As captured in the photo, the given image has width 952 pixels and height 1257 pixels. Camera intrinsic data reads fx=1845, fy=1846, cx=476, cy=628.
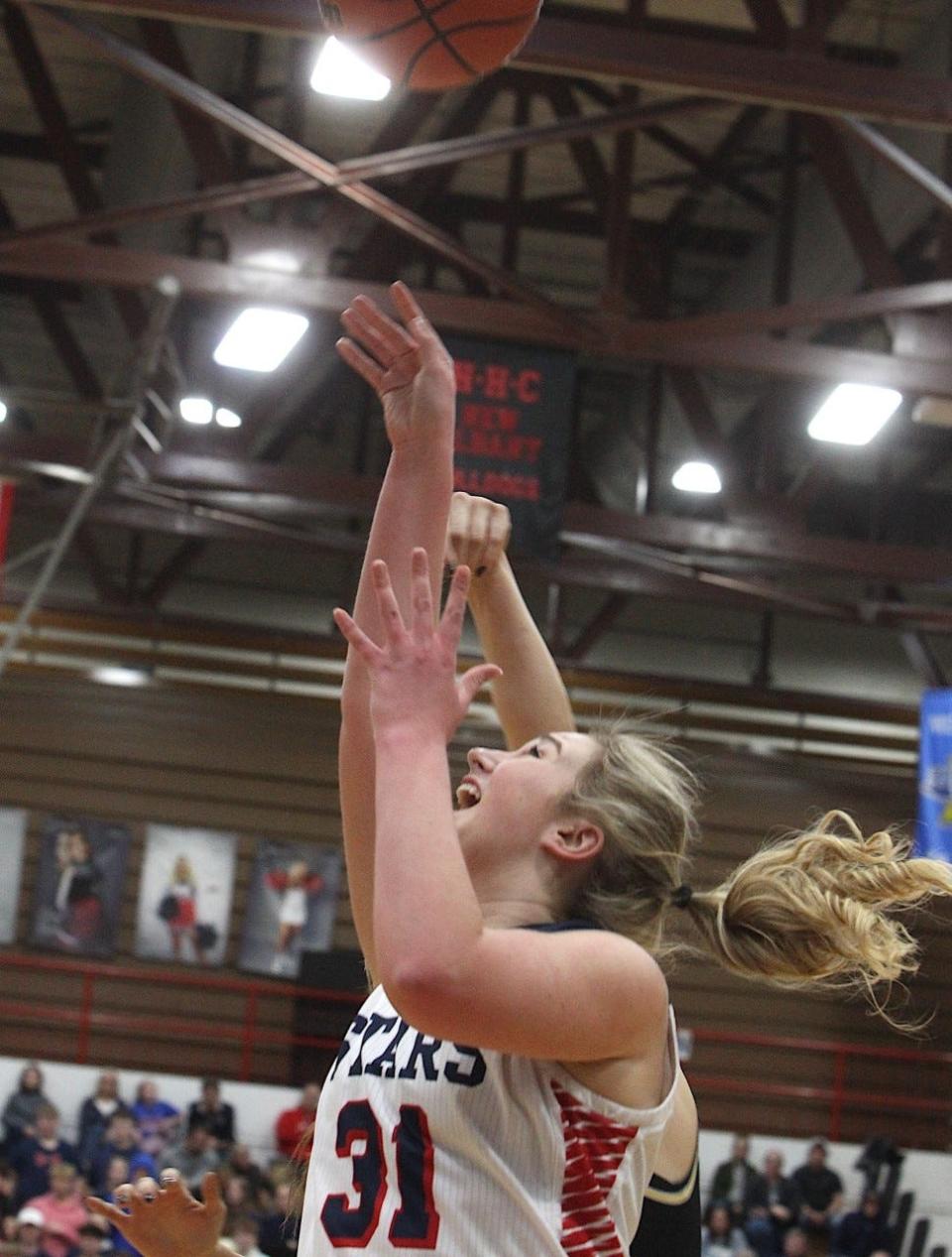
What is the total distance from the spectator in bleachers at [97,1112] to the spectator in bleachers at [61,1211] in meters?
1.14

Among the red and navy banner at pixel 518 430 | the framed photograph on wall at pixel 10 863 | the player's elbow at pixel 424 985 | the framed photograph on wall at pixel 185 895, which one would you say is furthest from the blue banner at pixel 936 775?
the player's elbow at pixel 424 985

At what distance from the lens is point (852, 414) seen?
38.5 ft

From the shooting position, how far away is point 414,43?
193 inches

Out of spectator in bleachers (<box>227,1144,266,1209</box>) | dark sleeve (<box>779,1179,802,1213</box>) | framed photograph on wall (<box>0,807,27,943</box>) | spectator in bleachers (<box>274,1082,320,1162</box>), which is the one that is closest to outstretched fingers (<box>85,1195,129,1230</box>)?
spectator in bleachers (<box>227,1144,266,1209</box>)

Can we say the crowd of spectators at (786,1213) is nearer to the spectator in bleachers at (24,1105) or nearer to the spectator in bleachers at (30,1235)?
the spectator in bleachers at (30,1235)

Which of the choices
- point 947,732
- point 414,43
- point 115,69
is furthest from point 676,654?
point 414,43

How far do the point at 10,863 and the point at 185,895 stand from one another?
1.71 m

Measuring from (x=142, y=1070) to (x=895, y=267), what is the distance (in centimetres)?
1084

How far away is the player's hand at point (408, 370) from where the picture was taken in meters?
2.62

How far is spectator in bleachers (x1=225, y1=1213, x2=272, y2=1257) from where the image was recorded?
11.9 metres

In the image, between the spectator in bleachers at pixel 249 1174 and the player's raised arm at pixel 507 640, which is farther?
the spectator in bleachers at pixel 249 1174

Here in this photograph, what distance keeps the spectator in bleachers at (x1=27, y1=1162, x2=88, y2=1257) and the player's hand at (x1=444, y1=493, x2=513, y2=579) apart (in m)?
9.93

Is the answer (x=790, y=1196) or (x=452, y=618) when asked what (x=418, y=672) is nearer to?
(x=452, y=618)

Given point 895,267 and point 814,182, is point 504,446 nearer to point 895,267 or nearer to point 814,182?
point 895,267
